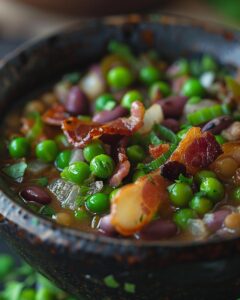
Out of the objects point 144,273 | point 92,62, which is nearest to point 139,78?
point 92,62

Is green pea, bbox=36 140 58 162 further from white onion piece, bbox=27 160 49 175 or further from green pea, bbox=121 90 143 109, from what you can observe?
green pea, bbox=121 90 143 109

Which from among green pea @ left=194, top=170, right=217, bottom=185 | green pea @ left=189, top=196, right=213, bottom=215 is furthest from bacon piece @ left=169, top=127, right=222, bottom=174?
green pea @ left=189, top=196, right=213, bottom=215

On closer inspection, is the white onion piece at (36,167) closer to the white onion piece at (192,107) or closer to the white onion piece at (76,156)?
the white onion piece at (76,156)

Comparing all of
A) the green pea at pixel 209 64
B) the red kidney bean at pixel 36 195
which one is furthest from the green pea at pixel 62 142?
the green pea at pixel 209 64

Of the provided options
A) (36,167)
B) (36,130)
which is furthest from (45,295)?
(36,130)

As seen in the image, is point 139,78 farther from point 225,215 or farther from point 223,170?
point 225,215

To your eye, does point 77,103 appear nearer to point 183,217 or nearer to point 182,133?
point 182,133
